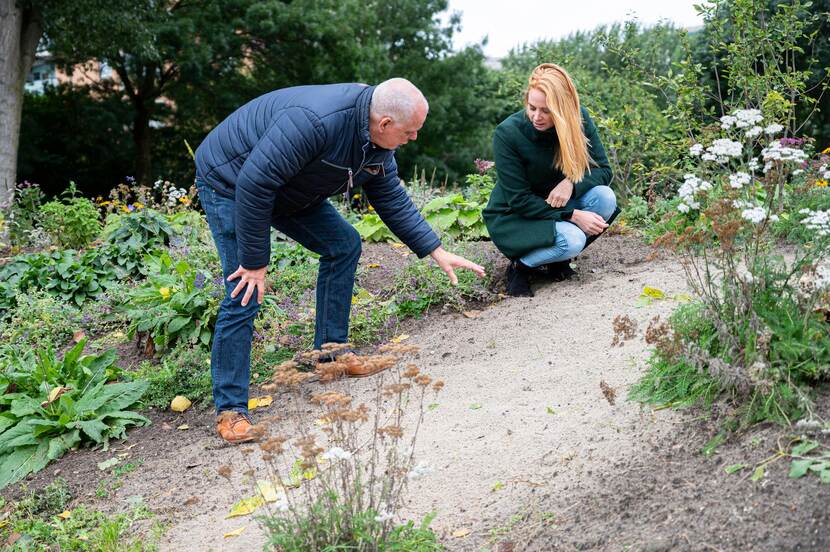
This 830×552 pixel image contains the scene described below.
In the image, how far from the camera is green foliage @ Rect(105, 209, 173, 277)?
270 inches

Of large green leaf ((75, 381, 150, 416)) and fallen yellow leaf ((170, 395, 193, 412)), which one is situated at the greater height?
large green leaf ((75, 381, 150, 416))

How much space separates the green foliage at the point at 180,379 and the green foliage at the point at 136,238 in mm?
2141

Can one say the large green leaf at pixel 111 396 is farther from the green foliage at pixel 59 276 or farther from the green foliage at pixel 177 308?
the green foliage at pixel 59 276

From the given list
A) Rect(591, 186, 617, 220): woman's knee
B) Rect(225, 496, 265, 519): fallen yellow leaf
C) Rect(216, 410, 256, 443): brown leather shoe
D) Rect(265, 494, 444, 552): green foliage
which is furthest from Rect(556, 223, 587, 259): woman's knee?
Rect(265, 494, 444, 552): green foliage

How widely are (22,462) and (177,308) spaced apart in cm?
132

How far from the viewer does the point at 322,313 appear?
456 centimetres

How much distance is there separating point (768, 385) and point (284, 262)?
13.9 feet

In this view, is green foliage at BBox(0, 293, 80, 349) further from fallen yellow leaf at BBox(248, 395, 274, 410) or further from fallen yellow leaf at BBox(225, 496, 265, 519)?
fallen yellow leaf at BBox(225, 496, 265, 519)

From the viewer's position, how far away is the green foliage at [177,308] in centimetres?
508

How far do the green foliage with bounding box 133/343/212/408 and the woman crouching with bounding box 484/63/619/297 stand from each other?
207 cm

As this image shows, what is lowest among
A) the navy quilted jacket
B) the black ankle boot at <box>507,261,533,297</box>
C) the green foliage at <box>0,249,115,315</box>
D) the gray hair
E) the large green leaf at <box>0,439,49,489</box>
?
the large green leaf at <box>0,439,49,489</box>

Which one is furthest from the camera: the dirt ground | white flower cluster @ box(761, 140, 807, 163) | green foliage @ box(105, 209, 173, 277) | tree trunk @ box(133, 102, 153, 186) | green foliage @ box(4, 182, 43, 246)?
tree trunk @ box(133, 102, 153, 186)

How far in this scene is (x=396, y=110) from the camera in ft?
11.8

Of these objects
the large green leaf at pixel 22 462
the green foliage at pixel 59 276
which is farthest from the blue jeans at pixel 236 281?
the green foliage at pixel 59 276
